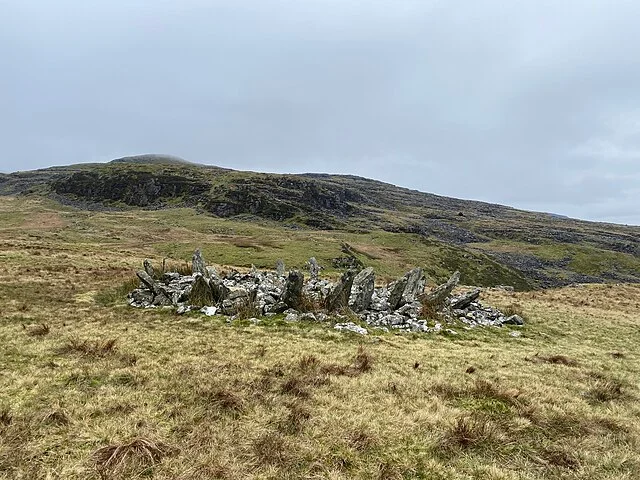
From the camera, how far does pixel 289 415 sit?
1179 cm

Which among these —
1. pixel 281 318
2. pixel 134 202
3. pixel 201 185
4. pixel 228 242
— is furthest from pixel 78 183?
pixel 281 318

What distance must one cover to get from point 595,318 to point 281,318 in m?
24.5

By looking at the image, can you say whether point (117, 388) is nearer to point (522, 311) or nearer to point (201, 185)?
point (522, 311)

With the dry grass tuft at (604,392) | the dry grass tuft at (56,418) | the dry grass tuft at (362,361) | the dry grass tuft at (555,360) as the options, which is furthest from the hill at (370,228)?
the dry grass tuft at (56,418)

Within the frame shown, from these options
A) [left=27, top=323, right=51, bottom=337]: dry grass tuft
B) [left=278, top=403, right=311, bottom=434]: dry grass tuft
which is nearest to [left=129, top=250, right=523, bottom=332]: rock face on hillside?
[left=27, top=323, right=51, bottom=337]: dry grass tuft

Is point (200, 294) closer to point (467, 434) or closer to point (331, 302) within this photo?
point (331, 302)

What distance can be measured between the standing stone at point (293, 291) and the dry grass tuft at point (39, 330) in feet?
42.4

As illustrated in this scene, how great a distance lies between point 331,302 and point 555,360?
1268 centimetres

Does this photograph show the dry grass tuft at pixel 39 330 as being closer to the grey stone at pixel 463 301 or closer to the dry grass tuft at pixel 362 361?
the dry grass tuft at pixel 362 361

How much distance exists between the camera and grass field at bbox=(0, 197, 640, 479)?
9578mm

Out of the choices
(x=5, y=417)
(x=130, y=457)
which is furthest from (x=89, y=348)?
(x=130, y=457)

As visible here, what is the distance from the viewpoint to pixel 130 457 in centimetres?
925

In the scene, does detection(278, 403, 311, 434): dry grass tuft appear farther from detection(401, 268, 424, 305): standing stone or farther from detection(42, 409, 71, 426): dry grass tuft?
detection(401, 268, 424, 305): standing stone

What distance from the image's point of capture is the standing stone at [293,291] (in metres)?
26.5
